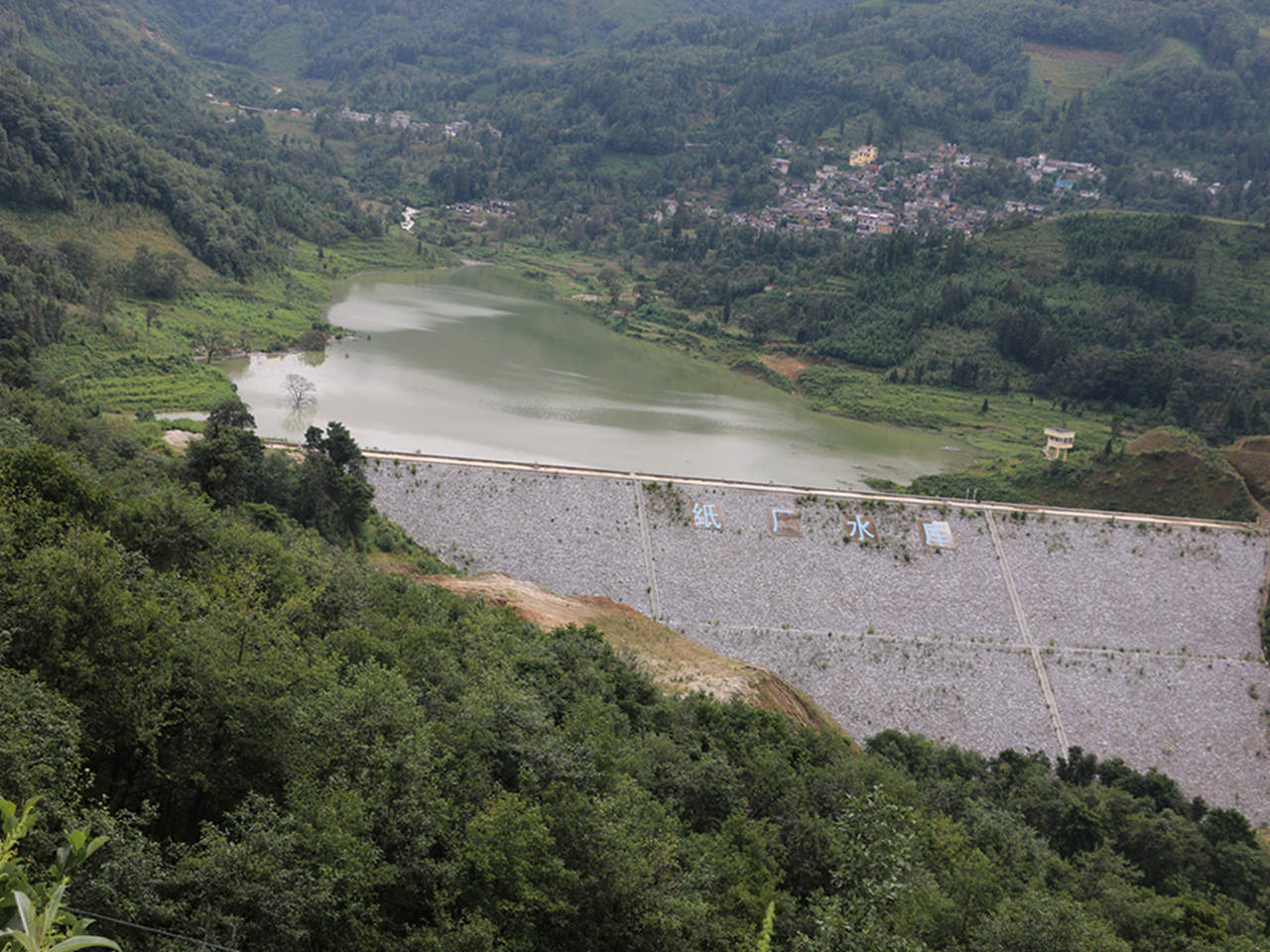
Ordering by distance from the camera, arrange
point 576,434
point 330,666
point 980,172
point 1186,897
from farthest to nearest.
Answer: point 980,172
point 576,434
point 1186,897
point 330,666

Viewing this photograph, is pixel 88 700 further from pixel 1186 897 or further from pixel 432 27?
pixel 432 27

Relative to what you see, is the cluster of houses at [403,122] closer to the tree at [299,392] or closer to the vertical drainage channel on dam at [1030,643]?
the tree at [299,392]

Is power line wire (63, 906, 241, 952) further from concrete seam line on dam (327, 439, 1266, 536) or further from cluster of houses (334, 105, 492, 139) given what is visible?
cluster of houses (334, 105, 492, 139)

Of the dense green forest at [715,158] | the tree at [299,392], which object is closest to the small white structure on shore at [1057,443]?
the dense green forest at [715,158]

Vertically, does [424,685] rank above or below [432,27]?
below

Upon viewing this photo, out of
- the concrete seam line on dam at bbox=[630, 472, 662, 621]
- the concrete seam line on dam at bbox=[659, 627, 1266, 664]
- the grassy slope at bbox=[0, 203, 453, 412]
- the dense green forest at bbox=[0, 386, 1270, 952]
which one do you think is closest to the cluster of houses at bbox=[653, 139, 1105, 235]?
the grassy slope at bbox=[0, 203, 453, 412]

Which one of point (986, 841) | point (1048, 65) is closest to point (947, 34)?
point (1048, 65)
